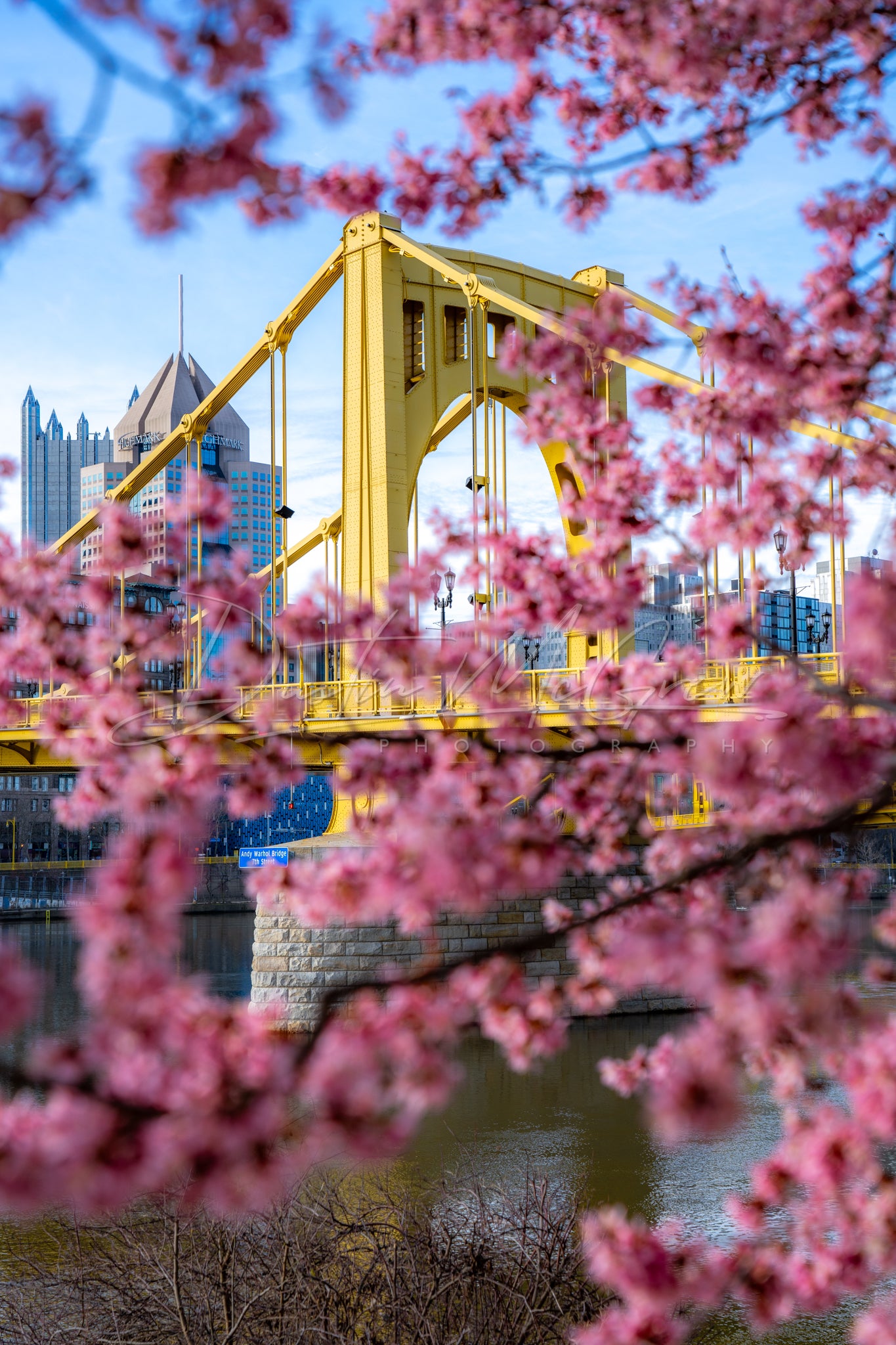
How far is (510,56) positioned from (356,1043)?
3.19 meters

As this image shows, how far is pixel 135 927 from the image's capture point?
2.57m

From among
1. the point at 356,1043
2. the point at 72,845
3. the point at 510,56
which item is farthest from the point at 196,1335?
the point at 72,845

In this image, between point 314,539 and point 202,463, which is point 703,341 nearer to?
point 314,539

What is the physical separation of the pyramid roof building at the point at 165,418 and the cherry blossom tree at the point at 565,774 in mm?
64540

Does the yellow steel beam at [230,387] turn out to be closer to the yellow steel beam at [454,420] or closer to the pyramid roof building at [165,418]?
the yellow steel beam at [454,420]

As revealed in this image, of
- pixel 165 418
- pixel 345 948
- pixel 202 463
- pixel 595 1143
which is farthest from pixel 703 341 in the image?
pixel 165 418

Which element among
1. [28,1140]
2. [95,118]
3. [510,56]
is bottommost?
[28,1140]

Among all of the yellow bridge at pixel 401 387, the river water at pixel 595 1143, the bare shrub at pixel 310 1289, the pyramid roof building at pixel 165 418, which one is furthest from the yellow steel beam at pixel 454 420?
the pyramid roof building at pixel 165 418

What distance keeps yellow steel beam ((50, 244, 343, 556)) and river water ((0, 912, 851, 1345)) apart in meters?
13.1

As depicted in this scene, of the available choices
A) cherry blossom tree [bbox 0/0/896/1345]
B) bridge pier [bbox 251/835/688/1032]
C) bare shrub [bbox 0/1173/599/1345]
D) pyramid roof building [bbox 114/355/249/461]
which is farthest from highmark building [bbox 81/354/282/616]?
cherry blossom tree [bbox 0/0/896/1345]

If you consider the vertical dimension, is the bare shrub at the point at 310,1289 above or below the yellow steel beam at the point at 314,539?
below

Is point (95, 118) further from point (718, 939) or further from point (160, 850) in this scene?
point (718, 939)

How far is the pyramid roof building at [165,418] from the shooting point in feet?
256

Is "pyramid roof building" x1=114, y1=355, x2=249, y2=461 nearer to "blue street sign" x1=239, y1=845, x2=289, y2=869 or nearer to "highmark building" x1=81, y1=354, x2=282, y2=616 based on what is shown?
"highmark building" x1=81, y1=354, x2=282, y2=616
